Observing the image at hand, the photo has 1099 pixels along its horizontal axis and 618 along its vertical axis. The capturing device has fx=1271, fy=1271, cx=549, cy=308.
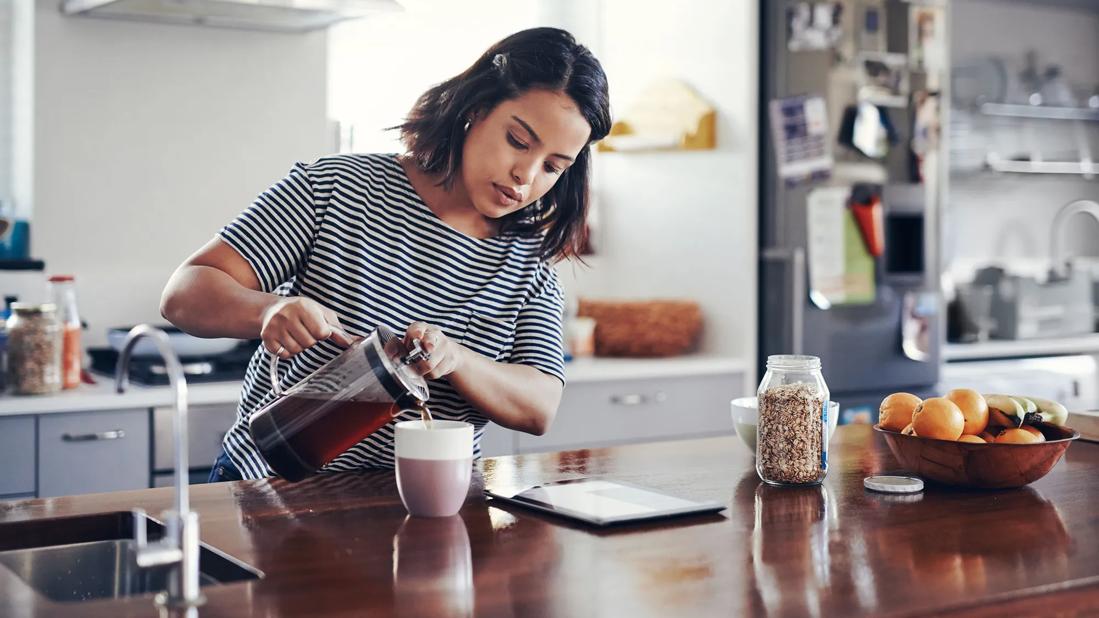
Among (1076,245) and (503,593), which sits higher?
(1076,245)

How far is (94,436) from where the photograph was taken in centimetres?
275

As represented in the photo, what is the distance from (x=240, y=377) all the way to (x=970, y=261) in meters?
3.12

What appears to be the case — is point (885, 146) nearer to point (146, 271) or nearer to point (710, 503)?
point (146, 271)

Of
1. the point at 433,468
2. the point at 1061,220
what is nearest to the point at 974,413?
the point at 433,468

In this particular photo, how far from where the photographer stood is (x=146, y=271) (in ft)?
11.1

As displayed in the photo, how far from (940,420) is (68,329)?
2013mm

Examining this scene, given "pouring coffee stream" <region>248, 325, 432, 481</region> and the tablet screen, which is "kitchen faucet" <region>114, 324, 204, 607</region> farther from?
the tablet screen

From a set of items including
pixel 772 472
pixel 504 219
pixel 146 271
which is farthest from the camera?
pixel 146 271

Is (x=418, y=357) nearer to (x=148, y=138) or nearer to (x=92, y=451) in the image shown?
(x=92, y=451)

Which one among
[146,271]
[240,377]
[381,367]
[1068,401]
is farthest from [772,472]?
[1068,401]

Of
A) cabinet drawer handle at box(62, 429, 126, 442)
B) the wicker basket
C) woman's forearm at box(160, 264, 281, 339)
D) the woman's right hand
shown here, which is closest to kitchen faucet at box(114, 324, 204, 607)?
the woman's right hand

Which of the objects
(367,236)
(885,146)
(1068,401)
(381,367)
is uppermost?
(885,146)

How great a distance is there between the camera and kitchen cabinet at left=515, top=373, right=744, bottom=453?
3.38m

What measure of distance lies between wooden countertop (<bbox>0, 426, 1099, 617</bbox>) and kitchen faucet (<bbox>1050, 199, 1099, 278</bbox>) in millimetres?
3624
